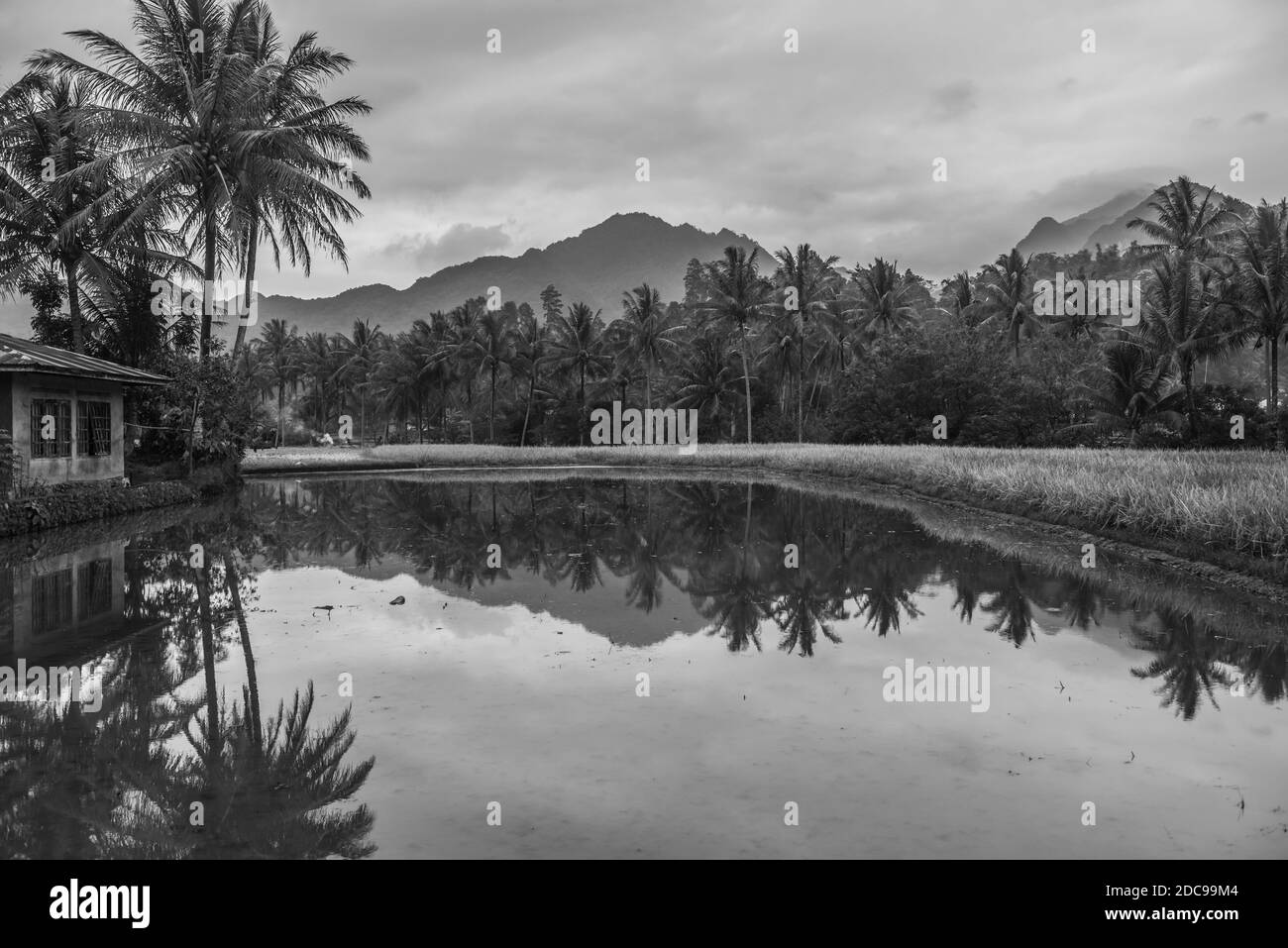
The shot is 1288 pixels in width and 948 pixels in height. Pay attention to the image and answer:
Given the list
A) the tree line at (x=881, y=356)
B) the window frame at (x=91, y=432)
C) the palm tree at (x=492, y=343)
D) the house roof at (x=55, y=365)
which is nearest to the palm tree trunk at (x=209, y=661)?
the house roof at (x=55, y=365)

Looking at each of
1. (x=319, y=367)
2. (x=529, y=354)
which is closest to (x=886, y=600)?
(x=529, y=354)

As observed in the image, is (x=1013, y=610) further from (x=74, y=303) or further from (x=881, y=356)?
(x=881, y=356)

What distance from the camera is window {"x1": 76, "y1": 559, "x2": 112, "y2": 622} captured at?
9.26 metres

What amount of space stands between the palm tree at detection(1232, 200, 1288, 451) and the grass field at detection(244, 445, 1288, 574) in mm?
7536

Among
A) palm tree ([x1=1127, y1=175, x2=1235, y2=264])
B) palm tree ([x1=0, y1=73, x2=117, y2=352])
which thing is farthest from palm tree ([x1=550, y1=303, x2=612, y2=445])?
palm tree ([x1=0, y1=73, x2=117, y2=352])

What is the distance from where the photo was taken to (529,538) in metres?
15.5

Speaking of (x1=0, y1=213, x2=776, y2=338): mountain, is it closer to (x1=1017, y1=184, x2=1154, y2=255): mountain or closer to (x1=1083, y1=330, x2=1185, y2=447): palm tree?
(x1=1017, y1=184, x2=1154, y2=255): mountain

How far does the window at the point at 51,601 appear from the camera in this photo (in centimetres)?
865

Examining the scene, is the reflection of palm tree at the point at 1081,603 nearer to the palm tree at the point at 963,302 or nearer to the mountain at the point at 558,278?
the palm tree at the point at 963,302
